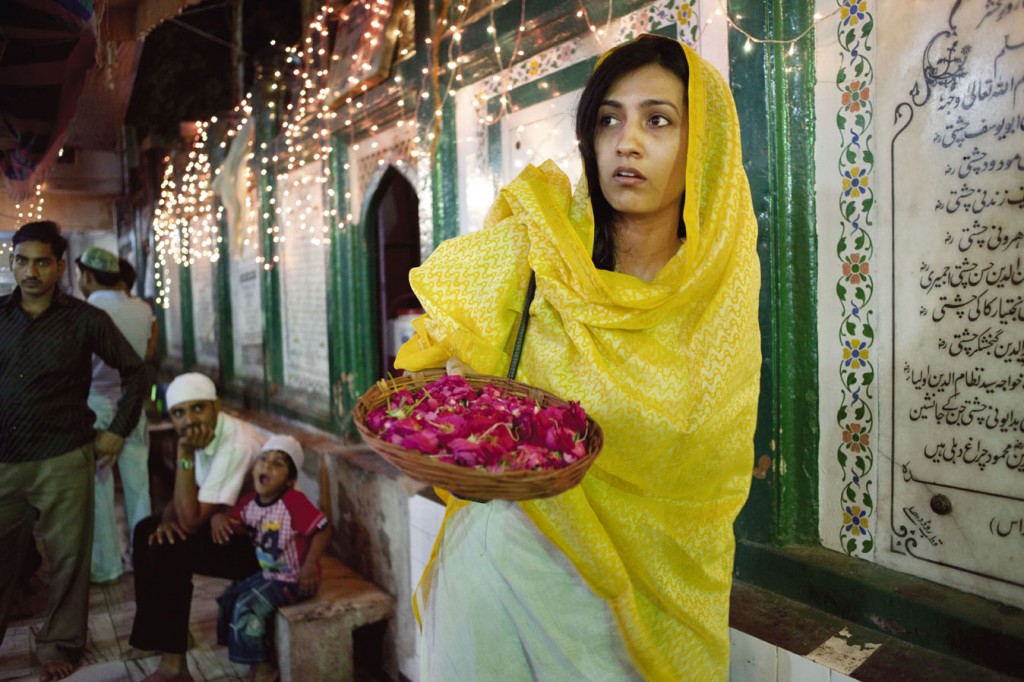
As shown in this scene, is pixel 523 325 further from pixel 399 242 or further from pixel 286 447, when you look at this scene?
pixel 399 242

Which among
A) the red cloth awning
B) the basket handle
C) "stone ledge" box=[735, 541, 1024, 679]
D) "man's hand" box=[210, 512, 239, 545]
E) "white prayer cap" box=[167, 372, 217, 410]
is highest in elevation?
the red cloth awning

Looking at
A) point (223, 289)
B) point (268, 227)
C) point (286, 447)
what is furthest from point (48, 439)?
point (223, 289)

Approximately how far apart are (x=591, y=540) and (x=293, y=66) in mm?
5848

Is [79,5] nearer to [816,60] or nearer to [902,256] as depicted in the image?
[816,60]

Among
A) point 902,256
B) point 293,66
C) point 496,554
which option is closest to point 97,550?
point 293,66

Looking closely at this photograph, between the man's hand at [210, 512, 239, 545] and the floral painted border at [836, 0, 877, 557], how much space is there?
9.74 ft

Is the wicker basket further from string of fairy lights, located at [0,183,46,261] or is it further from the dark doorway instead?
the dark doorway

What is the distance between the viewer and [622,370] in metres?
1.64

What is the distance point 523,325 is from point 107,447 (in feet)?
10.1

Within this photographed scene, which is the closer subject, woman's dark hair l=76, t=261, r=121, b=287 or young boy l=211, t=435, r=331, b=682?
young boy l=211, t=435, r=331, b=682

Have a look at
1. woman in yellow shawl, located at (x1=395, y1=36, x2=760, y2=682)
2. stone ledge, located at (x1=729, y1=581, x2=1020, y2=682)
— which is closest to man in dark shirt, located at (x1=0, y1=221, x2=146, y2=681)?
woman in yellow shawl, located at (x1=395, y1=36, x2=760, y2=682)

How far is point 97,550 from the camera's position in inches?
199

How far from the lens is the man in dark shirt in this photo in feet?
11.6

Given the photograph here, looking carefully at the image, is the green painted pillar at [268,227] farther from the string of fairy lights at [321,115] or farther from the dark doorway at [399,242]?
the dark doorway at [399,242]
